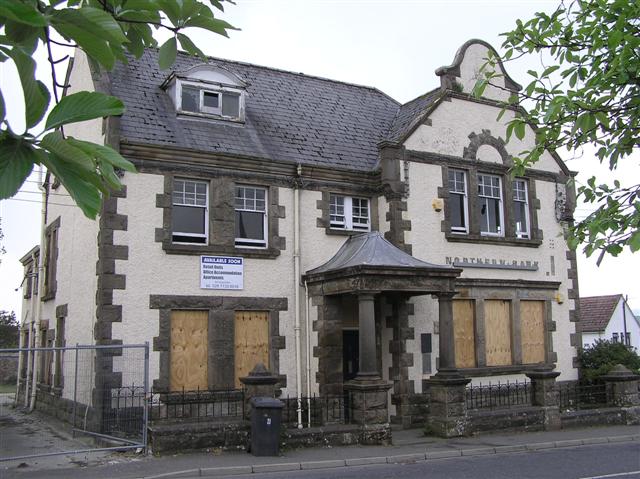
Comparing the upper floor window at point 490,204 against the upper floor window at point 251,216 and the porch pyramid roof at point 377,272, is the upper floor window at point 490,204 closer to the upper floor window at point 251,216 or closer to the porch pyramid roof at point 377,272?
the porch pyramid roof at point 377,272

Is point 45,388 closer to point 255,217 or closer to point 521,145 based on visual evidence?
point 255,217

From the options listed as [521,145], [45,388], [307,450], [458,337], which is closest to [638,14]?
[307,450]

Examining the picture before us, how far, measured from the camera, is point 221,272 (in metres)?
16.8

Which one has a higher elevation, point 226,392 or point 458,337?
point 458,337

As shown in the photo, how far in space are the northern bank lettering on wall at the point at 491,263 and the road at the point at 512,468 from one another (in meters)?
6.25

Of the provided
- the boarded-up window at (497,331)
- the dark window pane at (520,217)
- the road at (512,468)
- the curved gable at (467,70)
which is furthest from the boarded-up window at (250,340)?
the curved gable at (467,70)

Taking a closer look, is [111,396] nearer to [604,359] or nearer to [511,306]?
[511,306]

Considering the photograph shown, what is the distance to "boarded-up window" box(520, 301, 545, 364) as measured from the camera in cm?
2038

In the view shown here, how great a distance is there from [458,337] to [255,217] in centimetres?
656

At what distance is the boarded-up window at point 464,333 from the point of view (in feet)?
62.5

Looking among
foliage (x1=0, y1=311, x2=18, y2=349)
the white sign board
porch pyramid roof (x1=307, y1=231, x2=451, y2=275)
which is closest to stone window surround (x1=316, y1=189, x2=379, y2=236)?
porch pyramid roof (x1=307, y1=231, x2=451, y2=275)

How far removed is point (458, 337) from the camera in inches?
753

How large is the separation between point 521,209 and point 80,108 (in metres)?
20.3

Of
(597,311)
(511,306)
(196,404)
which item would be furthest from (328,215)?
(597,311)
